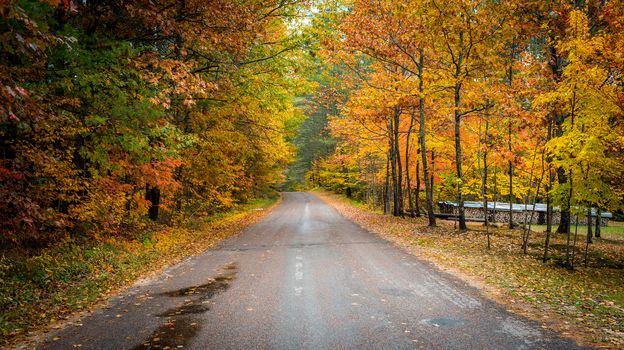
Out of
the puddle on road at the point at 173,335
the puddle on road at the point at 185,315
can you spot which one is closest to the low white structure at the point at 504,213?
the puddle on road at the point at 185,315

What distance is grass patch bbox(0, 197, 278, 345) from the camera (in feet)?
20.0

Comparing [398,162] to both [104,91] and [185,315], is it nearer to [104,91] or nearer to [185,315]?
[104,91]

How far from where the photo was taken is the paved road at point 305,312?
4.89 meters

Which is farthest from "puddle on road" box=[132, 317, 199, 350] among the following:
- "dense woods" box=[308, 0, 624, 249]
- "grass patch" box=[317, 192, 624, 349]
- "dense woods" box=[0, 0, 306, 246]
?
"dense woods" box=[308, 0, 624, 249]

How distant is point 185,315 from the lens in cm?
595

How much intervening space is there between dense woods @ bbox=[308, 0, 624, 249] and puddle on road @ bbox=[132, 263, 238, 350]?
8373 mm

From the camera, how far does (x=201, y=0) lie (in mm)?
10227

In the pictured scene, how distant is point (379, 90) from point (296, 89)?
185 inches

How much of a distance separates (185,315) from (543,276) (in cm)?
801

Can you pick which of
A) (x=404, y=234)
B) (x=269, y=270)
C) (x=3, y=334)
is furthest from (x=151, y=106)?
(x=404, y=234)

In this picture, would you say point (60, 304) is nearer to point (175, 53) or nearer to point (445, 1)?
point (175, 53)

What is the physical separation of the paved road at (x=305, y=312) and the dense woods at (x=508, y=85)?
15.5ft

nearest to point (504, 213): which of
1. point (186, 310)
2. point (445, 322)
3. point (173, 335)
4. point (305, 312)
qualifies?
point (445, 322)

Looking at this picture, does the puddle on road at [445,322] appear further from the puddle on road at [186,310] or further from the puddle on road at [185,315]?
the puddle on road at [186,310]
